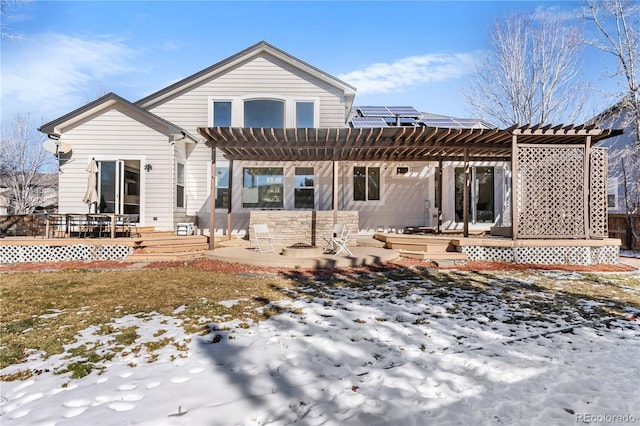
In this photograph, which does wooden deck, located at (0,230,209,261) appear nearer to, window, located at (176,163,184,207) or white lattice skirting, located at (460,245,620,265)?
window, located at (176,163,184,207)

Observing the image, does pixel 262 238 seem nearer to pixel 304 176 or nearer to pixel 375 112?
pixel 304 176

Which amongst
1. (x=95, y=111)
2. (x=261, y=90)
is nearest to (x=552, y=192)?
(x=261, y=90)

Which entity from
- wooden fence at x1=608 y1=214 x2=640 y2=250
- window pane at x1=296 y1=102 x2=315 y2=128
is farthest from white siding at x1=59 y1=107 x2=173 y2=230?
wooden fence at x1=608 y1=214 x2=640 y2=250

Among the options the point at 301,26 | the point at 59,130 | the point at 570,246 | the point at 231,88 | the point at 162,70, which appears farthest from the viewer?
the point at 162,70

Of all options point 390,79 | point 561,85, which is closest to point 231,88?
point 390,79

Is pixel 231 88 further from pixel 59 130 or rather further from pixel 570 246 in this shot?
pixel 570 246

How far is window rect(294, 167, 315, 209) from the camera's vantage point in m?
12.8

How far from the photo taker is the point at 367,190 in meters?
13.1

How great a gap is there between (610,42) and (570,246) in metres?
9.98

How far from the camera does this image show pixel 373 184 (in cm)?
1312

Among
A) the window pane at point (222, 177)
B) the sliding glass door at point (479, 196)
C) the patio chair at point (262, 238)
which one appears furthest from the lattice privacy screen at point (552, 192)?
the window pane at point (222, 177)

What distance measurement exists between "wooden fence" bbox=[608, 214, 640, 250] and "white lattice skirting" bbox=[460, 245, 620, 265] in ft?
17.8

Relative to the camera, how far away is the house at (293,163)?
9.12 meters

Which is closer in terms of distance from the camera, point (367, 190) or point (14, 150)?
point (367, 190)
